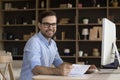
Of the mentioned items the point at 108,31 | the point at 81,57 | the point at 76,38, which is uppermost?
the point at 108,31

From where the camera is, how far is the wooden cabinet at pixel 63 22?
704 centimetres

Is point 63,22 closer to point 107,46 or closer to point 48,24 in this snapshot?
point 48,24

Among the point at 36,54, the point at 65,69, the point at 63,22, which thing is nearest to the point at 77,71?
the point at 65,69

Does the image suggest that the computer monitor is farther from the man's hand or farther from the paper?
the man's hand

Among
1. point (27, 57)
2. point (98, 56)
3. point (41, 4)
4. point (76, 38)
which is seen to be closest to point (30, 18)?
point (41, 4)

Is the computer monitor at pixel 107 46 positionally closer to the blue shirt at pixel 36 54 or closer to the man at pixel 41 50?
the man at pixel 41 50

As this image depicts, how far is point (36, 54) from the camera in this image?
89.4 inches

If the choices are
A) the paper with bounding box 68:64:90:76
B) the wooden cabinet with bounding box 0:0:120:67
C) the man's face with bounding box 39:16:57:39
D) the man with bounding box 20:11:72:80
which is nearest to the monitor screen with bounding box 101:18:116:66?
the paper with bounding box 68:64:90:76

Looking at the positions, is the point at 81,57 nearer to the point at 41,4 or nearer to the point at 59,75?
the point at 41,4

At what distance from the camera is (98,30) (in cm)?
692

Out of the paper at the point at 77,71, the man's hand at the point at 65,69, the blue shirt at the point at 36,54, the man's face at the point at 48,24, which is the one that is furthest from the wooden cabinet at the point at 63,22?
the man's hand at the point at 65,69

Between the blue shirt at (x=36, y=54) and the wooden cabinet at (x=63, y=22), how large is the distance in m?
4.38

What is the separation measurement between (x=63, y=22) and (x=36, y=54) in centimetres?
490

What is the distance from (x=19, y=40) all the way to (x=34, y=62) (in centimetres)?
520
